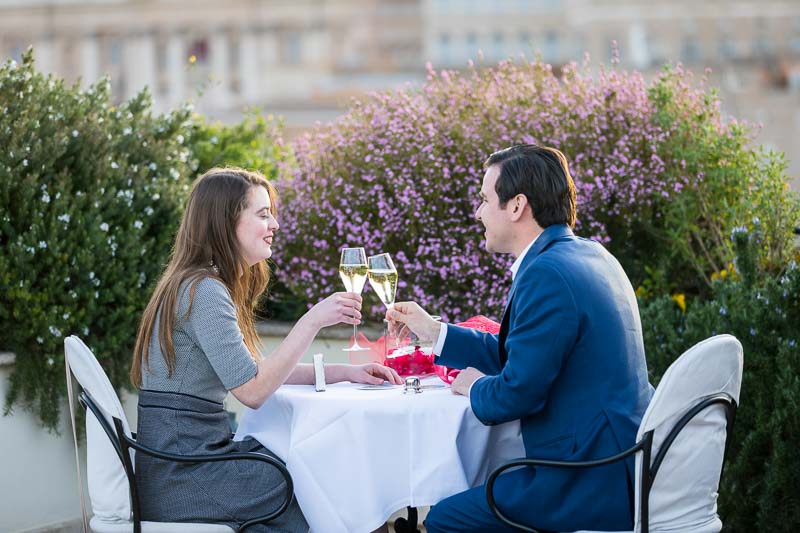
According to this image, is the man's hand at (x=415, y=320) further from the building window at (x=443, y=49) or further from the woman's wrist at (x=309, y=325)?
the building window at (x=443, y=49)

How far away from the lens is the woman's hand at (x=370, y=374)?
401 cm

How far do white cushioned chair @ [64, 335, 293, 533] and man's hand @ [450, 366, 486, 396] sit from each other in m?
0.56

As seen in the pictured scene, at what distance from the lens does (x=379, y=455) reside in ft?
11.9

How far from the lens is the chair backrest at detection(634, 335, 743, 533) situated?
3303 mm

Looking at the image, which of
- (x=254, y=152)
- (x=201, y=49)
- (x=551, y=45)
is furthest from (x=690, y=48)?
(x=254, y=152)

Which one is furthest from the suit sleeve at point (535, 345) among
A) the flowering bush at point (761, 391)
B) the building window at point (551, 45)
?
the building window at point (551, 45)

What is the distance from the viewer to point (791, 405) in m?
4.77

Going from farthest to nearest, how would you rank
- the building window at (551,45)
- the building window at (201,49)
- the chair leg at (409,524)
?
the building window at (201,49), the building window at (551,45), the chair leg at (409,524)

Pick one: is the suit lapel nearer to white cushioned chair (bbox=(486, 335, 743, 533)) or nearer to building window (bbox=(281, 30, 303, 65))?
white cushioned chair (bbox=(486, 335, 743, 533))

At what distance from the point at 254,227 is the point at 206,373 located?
1.63ft

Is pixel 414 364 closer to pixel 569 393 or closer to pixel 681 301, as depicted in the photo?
pixel 569 393

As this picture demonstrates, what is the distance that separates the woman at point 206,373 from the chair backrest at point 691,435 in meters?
1.01

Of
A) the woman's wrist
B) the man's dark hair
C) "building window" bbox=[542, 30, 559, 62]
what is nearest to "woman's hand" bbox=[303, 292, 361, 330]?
the woman's wrist

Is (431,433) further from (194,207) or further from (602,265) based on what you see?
(194,207)
